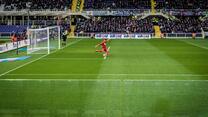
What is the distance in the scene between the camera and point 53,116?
10.4 meters

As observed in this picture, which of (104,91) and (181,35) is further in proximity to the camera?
(181,35)

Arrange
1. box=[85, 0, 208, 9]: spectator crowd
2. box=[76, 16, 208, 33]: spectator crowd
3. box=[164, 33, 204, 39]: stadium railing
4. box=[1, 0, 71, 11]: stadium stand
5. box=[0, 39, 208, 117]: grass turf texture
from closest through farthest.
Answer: box=[0, 39, 208, 117]: grass turf texture → box=[164, 33, 204, 39]: stadium railing → box=[76, 16, 208, 33]: spectator crowd → box=[85, 0, 208, 9]: spectator crowd → box=[1, 0, 71, 11]: stadium stand

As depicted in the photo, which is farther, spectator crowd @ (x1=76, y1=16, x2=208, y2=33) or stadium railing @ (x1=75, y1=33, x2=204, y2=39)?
spectator crowd @ (x1=76, y1=16, x2=208, y2=33)

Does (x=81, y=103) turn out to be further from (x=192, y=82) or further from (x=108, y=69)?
(x=108, y=69)

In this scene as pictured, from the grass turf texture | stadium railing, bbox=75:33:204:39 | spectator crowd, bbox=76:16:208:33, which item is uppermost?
spectator crowd, bbox=76:16:208:33

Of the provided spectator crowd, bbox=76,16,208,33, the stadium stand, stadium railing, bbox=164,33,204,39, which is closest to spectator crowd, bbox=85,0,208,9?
spectator crowd, bbox=76,16,208,33

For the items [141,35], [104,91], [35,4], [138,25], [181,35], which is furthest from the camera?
[35,4]

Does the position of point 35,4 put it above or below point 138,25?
above

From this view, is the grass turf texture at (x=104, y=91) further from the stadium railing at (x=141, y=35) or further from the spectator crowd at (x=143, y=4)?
the spectator crowd at (x=143, y=4)

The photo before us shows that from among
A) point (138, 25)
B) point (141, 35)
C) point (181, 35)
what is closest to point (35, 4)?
point (138, 25)

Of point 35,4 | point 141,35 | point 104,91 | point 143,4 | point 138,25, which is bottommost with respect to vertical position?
point 104,91

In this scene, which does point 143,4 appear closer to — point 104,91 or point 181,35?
point 181,35

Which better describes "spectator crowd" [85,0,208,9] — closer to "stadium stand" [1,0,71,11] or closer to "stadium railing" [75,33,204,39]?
"stadium stand" [1,0,71,11]

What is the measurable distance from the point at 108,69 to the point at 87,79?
4119mm
